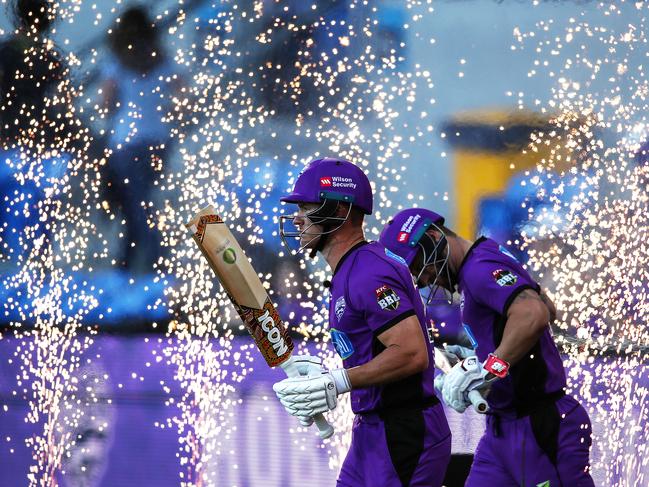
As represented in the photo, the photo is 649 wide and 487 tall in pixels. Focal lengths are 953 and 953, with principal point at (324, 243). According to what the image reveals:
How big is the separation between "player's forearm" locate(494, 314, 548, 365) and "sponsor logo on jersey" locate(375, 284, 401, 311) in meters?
0.53

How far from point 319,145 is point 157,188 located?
1013 mm

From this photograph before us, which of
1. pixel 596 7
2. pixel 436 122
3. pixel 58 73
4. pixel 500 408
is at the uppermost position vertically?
pixel 58 73

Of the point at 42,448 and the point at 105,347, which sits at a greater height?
the point at 105,347

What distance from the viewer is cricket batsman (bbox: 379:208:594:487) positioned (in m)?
3.09

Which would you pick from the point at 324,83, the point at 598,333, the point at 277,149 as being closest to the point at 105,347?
the point at 277,149

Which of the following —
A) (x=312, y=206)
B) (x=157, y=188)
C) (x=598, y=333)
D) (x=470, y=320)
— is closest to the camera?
(x=312, y=206)

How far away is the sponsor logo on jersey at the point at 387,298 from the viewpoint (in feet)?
8.75

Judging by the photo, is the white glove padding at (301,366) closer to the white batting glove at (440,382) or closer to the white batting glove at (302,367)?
the white batting glove at (302,367)

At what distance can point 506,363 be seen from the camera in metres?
3.03

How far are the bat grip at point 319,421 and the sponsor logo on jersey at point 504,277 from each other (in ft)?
2.48

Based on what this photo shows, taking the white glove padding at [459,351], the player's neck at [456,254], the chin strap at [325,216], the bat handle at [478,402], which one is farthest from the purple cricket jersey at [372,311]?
the white glove padding at [459,351]

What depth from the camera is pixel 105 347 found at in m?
5.71

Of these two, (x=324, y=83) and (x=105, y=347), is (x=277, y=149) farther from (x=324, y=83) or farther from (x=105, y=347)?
(x=105, y=347)

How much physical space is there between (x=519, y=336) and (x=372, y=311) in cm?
60
